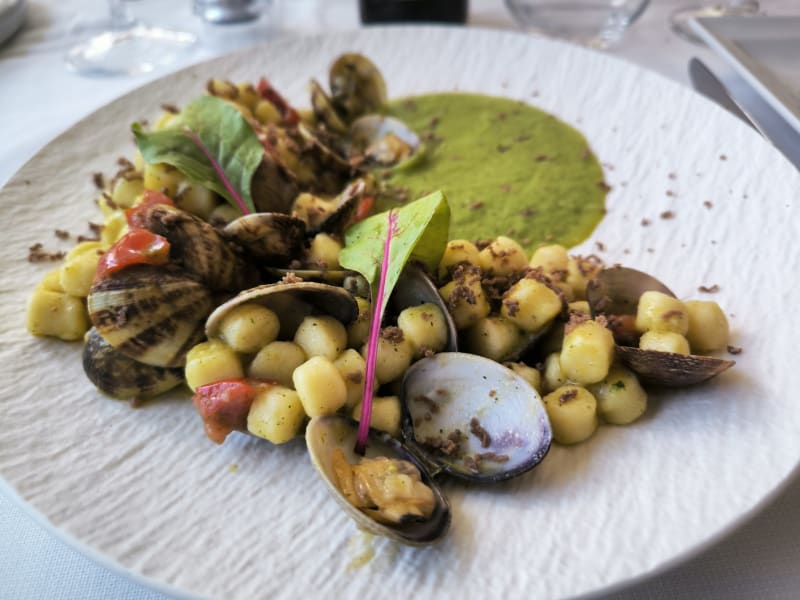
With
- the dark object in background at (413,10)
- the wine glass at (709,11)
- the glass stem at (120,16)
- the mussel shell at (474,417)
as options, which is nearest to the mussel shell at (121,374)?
the mussel shell at (474,417)

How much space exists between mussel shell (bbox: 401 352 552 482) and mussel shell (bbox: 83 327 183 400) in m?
0.54

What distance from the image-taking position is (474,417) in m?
1.38

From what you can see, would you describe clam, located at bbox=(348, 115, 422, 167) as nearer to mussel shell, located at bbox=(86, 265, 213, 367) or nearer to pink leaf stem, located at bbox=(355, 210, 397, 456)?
pink leaf stem, located at bbox=(355, 210, 397, 456)

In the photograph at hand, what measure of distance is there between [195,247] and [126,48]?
2116 millimetres

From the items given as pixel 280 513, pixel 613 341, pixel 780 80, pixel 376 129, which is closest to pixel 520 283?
pixel 613 341

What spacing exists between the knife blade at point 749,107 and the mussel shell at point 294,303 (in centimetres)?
140

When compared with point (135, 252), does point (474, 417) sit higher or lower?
lower

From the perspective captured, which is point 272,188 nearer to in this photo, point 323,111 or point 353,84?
point 323,111

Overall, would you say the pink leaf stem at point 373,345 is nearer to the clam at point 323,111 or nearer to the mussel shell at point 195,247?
the mussel shell at point 195,247

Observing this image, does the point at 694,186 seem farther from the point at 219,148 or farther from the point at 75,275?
the point at 75,275

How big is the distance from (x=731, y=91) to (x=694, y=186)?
27.8 inches

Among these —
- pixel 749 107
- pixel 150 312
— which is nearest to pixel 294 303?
pixel 150 312

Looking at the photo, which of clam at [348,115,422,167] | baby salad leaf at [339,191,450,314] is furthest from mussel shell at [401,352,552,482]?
clam at [348,115,422,167]

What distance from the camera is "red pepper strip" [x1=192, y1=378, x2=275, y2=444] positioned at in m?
1.39
